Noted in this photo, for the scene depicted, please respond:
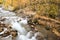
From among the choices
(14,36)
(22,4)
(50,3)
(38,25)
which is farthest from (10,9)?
(14,36)

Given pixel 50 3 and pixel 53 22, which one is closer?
pixel 53 22

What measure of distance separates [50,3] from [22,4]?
303 cm

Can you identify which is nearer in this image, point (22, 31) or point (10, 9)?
point (22, 31)

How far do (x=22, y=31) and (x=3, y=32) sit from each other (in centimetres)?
84

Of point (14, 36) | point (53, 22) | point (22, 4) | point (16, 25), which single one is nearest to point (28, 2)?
point (22, 4)

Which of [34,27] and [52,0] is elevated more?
[52,0]

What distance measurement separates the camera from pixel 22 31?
627cm

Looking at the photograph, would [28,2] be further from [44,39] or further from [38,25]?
[44,39]

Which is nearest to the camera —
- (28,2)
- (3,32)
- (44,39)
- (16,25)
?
(44,39)

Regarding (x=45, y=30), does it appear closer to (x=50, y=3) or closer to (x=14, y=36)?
(x=14, y=36)

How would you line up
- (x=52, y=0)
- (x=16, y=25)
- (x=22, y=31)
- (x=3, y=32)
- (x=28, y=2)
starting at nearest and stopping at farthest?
(x=3, y=32)
(x=22, y=31)
(x=16, y=25)
(x=52, y=0)
(x=28, y=2)

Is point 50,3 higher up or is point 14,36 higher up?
point 50,3

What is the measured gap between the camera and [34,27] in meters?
6.49

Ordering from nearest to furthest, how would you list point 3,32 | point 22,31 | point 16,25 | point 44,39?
point 44,39 → point 3,32 → point 22,31 → point 16,25
